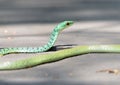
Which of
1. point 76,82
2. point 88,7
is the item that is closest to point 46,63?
point 76,82

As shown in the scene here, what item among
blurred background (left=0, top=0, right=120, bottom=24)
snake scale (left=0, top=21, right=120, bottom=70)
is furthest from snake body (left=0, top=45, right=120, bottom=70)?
blurred background (left=0, top=0, right=120, bottom=24)

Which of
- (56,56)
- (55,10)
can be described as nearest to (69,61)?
(56,56)

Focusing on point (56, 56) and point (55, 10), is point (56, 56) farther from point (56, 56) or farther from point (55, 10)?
point (55, 10)

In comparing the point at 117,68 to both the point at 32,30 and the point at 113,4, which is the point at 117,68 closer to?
the point at 32,30

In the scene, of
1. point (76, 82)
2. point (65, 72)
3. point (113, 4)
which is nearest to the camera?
point (76, 82)

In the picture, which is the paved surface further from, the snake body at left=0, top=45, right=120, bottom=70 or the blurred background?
the blurred background
